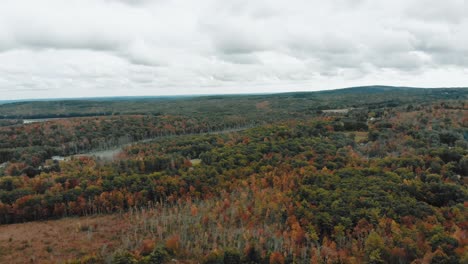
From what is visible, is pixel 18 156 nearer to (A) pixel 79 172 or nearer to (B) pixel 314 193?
(A) pixel 79 172

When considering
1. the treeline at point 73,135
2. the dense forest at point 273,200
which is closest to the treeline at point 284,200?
the dense forest at point 273,200

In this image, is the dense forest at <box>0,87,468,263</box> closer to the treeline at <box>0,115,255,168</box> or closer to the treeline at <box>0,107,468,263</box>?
the treeline at <box>0,107,468,263</box>

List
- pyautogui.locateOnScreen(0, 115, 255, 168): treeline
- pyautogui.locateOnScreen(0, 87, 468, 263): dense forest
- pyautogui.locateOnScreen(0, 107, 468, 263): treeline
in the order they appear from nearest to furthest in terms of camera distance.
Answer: pyautogui.locateOnScreen(0, 87, 468, 263): dense forest, pyautogui.locateOnScreen(0, 107, 468, 263): treeline, pyautogui.locateOnScreen(0, 115, 255, 168): treeline

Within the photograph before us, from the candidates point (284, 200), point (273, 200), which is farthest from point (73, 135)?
point (284, 200)

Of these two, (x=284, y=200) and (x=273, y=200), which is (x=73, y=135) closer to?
(x=273, y=200)

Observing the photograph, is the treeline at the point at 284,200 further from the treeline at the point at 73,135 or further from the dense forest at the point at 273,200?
the treeline at the point at 73,135

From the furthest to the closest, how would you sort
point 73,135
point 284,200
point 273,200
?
1. point 73,135
2. point 273,200
3. point 284,200

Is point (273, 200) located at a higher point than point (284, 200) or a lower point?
lower

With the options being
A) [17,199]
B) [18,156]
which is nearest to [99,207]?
[17,199]

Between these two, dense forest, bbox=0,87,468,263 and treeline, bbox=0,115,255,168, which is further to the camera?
treeline, bbox=0,115,255,168

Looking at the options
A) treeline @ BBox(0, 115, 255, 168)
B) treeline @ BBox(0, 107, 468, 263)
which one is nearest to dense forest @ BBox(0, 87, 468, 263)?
treeline @ BBox(0, 107, 468, 263)

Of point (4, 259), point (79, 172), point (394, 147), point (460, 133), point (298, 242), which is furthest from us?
point (460, 133)
